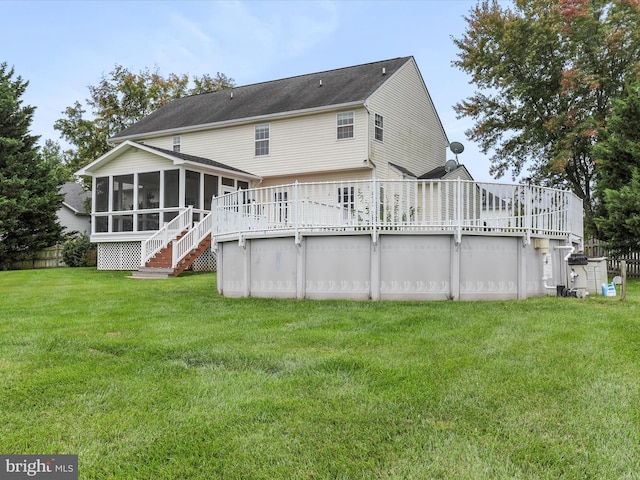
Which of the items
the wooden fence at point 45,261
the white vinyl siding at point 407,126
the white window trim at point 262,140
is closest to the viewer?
the white vinyl siding at point 407,126

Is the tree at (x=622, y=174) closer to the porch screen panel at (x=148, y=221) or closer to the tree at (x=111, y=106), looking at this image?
the porch screen panel at (x=148, y=221)

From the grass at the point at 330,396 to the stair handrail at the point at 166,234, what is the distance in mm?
8877

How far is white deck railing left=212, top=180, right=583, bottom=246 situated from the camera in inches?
307

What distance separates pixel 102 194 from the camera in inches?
715

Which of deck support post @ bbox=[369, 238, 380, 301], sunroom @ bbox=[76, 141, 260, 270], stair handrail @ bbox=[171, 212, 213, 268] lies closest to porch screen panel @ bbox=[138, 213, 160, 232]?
sunroom @ bbox=[76, 141, 260, 270]

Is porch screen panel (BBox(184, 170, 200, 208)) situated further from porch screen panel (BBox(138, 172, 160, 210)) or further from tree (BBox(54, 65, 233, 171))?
tree (BBox(54, 65, 233, 171))

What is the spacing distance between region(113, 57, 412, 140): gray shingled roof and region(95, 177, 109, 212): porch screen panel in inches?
157

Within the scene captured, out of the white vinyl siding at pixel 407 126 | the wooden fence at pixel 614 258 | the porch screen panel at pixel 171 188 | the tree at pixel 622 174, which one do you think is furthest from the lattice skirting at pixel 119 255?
the wooden fence at pixel 614 258

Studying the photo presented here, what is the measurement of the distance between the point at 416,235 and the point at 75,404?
5.78 meters

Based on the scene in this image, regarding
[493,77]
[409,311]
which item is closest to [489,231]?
[409,311]

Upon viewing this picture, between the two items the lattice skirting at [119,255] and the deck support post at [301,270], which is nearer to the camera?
the deck support post at [301,270]

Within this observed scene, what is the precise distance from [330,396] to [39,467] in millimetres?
1738

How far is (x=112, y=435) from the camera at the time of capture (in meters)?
2.70

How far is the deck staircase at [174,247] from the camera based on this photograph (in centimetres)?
1400
